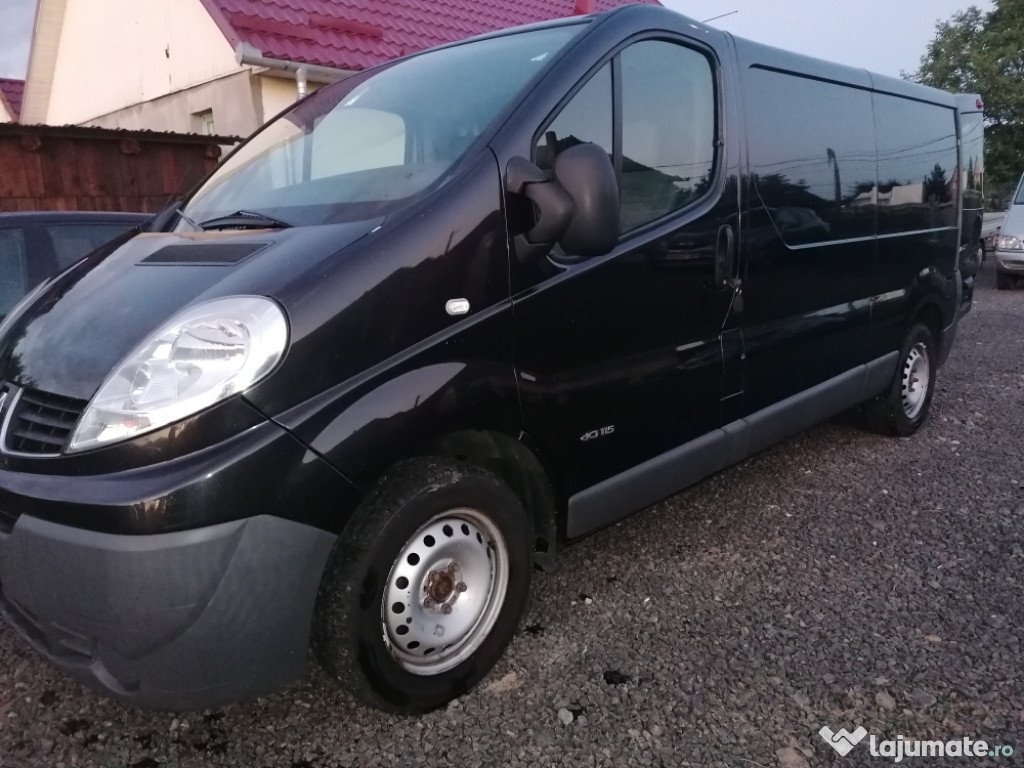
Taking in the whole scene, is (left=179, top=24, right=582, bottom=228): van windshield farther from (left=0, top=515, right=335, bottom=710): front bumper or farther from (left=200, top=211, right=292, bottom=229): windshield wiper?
(left=0, top=515, right=335, bottom=710): front bumper

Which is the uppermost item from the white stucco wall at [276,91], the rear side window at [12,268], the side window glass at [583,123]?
the white stucco wall at [276,91]

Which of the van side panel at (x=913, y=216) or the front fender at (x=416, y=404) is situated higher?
the van side panel at (x=913, y=216)

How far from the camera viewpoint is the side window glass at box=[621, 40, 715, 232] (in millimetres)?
2936

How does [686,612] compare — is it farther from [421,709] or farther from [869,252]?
[869,252]

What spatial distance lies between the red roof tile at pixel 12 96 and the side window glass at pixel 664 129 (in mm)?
17651

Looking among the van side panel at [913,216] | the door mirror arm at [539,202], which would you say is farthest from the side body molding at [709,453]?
the door mirror arm at [539,202]

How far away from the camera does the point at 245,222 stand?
2.66m

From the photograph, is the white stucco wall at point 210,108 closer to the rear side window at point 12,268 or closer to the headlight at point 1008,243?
the rear side window at point 12,268

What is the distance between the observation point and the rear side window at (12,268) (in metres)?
4.05

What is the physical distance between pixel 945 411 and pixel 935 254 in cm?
134

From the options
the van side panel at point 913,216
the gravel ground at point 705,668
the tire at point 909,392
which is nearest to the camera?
the gravel ground at point 705,668

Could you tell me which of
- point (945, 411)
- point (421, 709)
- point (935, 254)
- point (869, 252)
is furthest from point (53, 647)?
point (945, 411)

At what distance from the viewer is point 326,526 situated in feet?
6.94

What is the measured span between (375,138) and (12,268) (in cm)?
238
